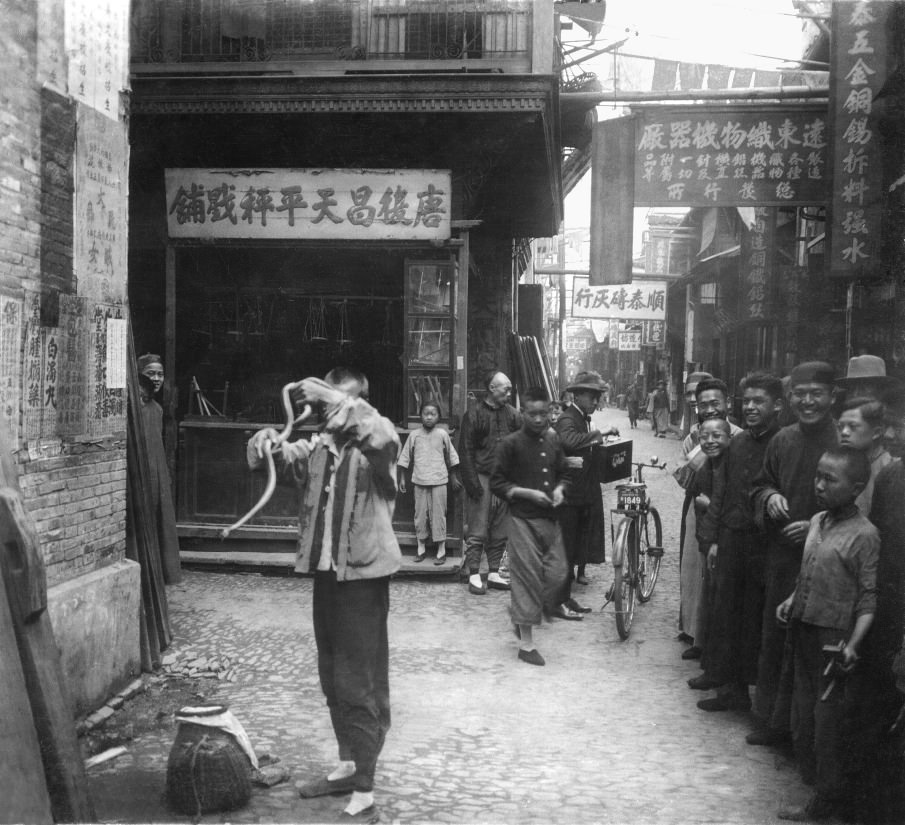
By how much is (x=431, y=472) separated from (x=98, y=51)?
4.94 meters

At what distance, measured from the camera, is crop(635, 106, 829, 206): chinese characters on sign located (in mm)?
9406

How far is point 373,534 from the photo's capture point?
432 centimetres

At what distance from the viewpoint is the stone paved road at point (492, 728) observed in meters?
4.34

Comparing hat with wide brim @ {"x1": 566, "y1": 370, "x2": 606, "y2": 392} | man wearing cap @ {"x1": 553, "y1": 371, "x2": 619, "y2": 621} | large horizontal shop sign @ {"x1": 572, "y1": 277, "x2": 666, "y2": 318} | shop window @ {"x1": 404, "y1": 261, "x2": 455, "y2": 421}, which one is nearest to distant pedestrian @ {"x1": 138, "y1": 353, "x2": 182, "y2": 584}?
shop window @ {"x1": 404, "y1": 261, "x2": 455, "y2": 421}

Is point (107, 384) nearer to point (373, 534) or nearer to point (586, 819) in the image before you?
point (373, 534)

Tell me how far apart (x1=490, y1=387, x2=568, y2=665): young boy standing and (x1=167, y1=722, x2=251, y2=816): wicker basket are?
277cm

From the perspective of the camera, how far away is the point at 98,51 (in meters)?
5.71

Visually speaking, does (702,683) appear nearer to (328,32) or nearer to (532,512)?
(532,512)

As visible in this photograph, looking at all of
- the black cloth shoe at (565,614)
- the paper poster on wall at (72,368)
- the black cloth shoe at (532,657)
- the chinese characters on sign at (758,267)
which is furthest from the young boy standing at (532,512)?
the chinese characters on sign at (758,267)

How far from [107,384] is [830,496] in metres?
4.30

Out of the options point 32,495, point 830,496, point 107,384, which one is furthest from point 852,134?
point 32,495

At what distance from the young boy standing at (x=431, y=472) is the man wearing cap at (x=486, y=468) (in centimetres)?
39

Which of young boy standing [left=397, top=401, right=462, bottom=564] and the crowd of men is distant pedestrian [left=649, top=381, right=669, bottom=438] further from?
the crowd of men

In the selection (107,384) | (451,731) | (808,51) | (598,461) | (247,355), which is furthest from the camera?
(808,51)
